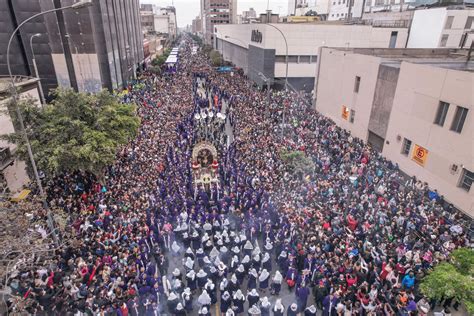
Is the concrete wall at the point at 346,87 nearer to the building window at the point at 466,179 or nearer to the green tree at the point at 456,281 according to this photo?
the building window at the point at 466,179

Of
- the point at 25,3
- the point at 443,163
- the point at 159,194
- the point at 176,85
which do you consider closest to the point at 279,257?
the point at 159,194

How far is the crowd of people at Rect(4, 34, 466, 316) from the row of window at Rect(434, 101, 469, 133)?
11.2 feet

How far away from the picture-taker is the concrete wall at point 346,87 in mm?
23359

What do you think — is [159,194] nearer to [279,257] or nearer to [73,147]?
[73,147]

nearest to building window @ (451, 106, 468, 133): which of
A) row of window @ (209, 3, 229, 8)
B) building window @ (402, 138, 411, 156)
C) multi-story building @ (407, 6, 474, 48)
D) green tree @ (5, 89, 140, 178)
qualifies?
building window @ (402, 138, 411, 156)

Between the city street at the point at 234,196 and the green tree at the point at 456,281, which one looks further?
the city street at the point at 234,196

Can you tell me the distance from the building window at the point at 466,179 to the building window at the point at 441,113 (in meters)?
2.78

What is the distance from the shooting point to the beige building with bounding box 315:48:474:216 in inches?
597

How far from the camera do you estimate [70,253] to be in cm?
1240

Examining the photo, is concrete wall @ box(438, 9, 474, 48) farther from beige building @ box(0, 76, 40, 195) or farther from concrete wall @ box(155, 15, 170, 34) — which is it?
concrete wall @ box(155, 15, 170, 34)

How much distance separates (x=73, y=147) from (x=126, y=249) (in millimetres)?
6001

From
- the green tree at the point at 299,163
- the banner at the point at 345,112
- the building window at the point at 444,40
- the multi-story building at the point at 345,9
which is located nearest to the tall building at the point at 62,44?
the green tree at the point at 299,163

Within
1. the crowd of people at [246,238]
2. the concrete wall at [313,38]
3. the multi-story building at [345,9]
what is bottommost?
the crowd of people at [246,238]

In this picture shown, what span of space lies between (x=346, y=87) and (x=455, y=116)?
468 inches
